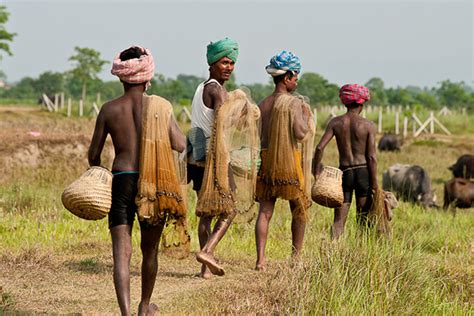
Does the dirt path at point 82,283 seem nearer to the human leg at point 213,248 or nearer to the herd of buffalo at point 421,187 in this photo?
the human leg at point 213,248

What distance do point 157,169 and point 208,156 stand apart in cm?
120

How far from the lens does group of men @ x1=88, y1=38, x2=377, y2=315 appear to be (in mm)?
5477

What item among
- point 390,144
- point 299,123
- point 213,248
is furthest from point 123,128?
point 390,144

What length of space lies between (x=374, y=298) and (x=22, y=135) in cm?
1113

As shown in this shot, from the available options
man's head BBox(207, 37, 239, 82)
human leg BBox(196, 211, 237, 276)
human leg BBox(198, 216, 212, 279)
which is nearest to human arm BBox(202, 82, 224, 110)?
man's head BBox(207, 37, 239, 82)

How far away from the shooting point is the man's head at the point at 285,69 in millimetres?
7434

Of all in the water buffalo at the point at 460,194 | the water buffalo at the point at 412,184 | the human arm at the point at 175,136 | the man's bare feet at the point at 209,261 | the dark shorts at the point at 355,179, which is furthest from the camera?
the water buffalo at the point at 412,184

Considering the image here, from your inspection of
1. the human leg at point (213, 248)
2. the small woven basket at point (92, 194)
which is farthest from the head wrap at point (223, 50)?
the small woven basket at point (92, 194)

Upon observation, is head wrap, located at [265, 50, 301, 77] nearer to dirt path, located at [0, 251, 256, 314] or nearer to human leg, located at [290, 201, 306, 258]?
human leg, located at [290, 201, 306, 258]

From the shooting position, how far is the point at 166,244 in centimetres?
615

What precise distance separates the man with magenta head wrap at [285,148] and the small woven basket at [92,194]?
234 centimetres

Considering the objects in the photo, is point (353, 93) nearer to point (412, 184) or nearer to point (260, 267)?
point (260, 267)

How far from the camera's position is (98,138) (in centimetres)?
552

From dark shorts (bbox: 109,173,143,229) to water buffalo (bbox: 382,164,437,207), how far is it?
11.7m
